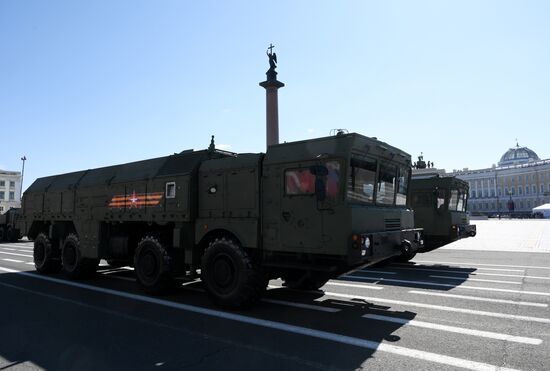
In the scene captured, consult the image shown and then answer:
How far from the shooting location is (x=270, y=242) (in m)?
7.09

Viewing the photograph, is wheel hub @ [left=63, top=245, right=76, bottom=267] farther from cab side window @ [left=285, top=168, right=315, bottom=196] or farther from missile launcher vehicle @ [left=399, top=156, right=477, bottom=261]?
missile launcher vehicle @ [left=399, top=156, right=477, bottom=261]

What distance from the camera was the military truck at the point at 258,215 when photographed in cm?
648

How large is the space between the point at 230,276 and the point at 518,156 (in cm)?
16126

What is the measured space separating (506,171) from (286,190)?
129993 millimetres

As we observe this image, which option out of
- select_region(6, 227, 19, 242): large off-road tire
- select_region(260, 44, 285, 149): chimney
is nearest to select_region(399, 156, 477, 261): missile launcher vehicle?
select_region(260, 44, 285, 149): chimney

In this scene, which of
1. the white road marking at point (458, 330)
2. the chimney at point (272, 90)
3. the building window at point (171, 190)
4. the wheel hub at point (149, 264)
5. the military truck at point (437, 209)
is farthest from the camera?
the chimney at point (272, 90)

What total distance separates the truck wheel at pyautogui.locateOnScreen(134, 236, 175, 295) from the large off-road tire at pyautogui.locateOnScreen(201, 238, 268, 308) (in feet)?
4.13

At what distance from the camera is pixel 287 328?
609 cm

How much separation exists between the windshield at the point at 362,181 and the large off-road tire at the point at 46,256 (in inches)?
378

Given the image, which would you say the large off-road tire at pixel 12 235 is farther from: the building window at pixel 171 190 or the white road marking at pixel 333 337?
the building window at pixel 171 190

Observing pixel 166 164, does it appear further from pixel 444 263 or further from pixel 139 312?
pixel 444 263

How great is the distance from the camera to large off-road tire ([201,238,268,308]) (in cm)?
701

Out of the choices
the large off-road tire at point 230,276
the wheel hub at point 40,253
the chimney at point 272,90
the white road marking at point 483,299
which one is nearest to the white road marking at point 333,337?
the large off-road tire at point 230,276

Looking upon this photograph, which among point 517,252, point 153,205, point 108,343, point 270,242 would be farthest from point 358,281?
point 517,252
